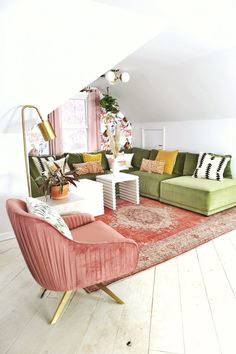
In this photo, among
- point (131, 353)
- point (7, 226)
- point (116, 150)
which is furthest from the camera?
point (116, 150)

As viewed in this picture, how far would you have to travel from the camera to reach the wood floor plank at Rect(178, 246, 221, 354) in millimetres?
1591

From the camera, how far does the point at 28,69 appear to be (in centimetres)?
226

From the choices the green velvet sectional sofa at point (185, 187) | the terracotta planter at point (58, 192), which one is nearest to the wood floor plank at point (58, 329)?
the terracotta planter at point (58, 192)

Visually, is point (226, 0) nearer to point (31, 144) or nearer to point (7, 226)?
point (7, 226)

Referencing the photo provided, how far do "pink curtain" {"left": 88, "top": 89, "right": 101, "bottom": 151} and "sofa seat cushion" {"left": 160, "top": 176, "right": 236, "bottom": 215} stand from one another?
77.4 inches

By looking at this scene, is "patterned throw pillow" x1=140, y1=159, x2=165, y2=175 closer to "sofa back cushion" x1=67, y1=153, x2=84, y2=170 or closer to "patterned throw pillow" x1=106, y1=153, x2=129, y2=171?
"patterned throw pillow" x1=106, y1=153, x2=129, y2=171

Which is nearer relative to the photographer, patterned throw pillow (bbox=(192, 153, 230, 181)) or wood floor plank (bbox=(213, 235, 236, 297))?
wood floor plank (bbox=(213, 235, 236, 297))

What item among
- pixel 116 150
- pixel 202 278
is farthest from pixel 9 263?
pixel 116 150

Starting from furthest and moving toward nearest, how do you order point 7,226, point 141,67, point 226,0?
point 141,67, point 7,226, point 226,0

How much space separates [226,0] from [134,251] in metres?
1.92

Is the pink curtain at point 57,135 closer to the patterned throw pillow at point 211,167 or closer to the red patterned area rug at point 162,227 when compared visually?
the red patterned area rug at point 162,227

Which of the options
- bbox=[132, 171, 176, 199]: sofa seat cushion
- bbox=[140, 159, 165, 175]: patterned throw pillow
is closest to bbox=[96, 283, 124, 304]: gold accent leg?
bbox=[132, 171, 176, 199]: sofa seat cushion

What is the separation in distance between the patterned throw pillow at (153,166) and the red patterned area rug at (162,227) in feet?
2.34

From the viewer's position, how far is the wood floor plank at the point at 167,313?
5.28ft
